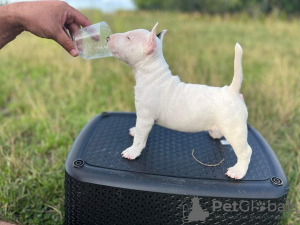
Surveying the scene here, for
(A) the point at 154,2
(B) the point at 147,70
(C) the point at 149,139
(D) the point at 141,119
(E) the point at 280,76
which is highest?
(B) the point at 147,70

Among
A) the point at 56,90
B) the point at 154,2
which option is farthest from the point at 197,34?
the point at 154,2

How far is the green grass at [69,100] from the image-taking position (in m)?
1.80

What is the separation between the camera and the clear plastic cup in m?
1.56

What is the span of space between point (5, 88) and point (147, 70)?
2.39 meters

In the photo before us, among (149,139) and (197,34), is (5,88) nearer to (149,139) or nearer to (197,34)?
(149,139)

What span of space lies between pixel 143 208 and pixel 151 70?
0.61 metres

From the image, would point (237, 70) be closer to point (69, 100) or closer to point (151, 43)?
point (151, 43)

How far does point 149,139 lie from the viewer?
1684 mm

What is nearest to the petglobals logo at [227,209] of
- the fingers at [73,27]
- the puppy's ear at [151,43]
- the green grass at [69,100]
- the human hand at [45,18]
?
the green grass at [69,100]

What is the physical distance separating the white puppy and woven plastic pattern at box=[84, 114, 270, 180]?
0.12 meters

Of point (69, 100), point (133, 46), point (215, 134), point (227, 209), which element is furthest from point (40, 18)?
point (69, 100)

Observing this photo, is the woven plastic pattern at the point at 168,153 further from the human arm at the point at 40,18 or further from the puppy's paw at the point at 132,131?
the human arm at the point at 40,18

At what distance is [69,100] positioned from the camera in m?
2.98

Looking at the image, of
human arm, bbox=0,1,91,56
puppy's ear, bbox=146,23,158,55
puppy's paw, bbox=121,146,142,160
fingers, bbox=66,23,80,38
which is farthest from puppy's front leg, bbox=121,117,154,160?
fingers, bbox=66,23,80,38
